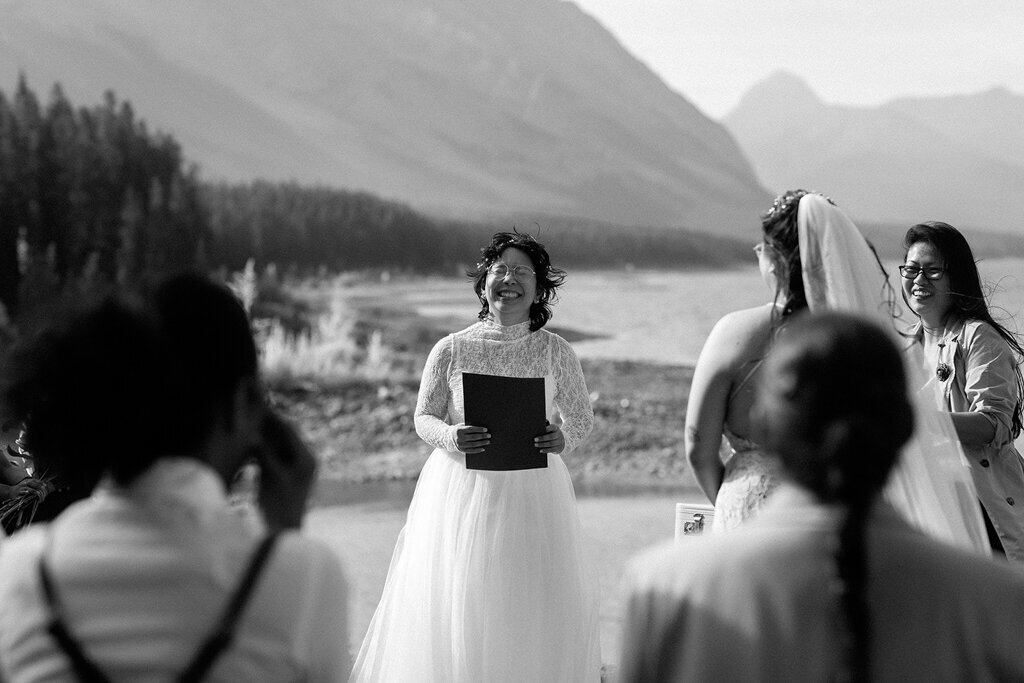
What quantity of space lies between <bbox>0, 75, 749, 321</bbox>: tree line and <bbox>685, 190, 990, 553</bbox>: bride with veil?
9457mm

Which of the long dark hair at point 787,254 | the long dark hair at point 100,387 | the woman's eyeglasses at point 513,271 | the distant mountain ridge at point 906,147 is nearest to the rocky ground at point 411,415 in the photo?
the distant mountain ridge at point 906,147

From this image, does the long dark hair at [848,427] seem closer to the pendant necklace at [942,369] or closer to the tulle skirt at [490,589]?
the pendant necklace at [942,369]

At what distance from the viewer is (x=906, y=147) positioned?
12.7 m

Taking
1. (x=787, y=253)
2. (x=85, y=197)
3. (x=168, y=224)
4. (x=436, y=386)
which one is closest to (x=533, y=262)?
(x=436, y=386)

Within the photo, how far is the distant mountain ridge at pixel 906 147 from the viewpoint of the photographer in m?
12.1

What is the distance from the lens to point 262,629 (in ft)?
5.13

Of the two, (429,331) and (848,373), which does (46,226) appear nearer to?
(429,331)

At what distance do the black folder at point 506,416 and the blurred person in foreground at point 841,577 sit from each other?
270 cm

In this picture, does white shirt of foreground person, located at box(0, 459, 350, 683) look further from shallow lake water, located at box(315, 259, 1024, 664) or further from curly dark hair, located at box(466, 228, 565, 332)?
shallow lake water, located at box(315, 259, 1024, 664)

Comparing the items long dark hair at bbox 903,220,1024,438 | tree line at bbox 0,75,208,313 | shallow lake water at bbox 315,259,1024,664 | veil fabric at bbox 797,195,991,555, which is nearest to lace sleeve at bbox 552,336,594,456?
long dark hair at bbox 903,220,1024,438

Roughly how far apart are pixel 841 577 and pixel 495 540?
2993 mm

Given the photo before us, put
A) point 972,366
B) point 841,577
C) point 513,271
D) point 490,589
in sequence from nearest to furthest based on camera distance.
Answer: point 841,577 → point 972,366 → point 490,589 → point 513,271

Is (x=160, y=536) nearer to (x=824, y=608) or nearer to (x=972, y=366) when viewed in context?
(x=824, y=608)

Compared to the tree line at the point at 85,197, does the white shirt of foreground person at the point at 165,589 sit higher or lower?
lower
